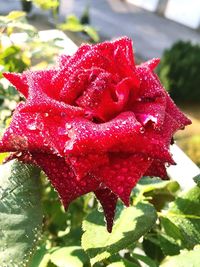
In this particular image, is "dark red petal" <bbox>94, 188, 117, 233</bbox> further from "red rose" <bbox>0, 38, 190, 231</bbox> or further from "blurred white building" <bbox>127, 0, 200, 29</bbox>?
"blurred white building" <bbox>127, 0, 200, 29</bbox>

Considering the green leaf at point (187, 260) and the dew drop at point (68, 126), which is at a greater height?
the dew drop at point (68, 126)

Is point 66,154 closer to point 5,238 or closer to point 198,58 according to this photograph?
point 5,238

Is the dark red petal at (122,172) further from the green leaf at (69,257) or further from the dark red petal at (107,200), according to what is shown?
the green leaf at (69,257)

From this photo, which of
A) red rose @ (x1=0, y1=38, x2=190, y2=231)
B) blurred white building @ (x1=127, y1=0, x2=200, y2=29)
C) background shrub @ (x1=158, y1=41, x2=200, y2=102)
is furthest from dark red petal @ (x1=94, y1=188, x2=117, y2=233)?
blurred white building @ (x1=127, y1=0, x2=200, y2=29)

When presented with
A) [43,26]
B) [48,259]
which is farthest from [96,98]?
[43,26]

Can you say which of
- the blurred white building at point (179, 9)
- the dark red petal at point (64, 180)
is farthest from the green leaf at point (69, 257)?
the blurred white building at point (179, 9)

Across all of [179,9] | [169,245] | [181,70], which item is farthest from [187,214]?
[179,9]
